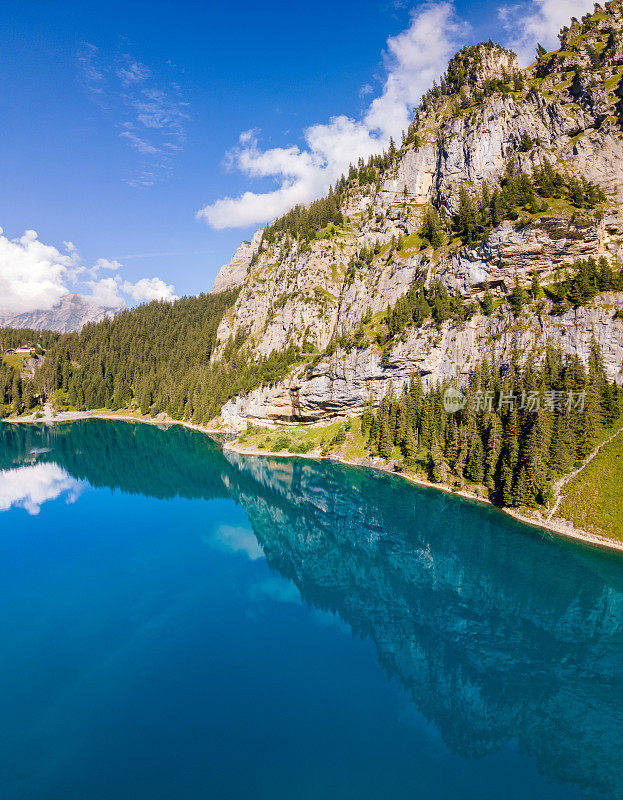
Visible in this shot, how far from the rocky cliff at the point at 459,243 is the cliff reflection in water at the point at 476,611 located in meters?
36.7

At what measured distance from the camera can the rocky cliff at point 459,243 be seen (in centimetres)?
8069

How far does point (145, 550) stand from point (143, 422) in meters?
97.3

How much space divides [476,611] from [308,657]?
1686cm

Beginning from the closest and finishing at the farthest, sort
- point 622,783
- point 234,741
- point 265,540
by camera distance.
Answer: point 622,783
point 234,741
point 265,540

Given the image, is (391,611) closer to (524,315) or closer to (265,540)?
(265,540)

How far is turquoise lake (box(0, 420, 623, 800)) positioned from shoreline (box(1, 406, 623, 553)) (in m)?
2.44

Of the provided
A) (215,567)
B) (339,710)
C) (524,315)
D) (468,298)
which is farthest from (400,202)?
(339,710)

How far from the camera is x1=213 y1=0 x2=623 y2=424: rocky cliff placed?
8069 centimetres

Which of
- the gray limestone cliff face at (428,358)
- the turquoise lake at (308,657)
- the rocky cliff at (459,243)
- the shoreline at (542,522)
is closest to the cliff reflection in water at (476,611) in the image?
the turquoise lake at (308,657)

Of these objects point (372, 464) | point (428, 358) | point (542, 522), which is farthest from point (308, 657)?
point (428, 358)

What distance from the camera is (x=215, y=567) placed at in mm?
48812
